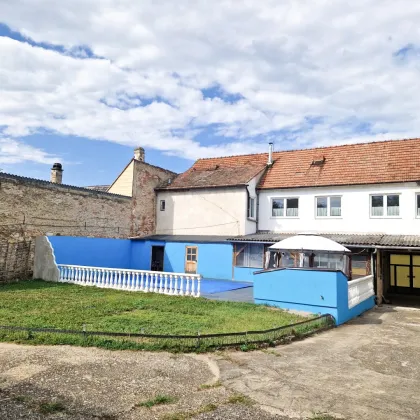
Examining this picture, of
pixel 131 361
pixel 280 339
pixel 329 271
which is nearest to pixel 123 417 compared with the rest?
pixel 131 361

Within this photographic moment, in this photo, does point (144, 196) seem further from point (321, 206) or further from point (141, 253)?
point (321, 206)

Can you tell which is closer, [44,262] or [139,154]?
[44,262]

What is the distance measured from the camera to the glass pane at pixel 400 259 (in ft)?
73.7

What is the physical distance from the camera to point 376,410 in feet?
16.5

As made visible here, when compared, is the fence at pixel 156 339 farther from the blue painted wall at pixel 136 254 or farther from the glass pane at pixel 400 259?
the glass pane at pixel 400 259

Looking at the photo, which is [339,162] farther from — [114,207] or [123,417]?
[123,417]

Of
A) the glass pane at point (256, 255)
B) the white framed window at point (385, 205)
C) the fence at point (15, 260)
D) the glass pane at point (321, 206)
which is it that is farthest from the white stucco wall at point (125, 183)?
the white framed window at point (385, 205)

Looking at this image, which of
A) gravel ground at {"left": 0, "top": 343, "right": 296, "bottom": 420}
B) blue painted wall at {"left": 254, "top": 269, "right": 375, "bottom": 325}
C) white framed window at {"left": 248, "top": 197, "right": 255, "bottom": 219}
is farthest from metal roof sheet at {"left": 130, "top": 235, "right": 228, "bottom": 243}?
gravel ground at {"left": 0, "top": 343, "right": 296, "bottom": 420}

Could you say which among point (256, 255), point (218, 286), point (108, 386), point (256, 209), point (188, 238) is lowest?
point (218, 286)

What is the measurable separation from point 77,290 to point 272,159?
1657 cm

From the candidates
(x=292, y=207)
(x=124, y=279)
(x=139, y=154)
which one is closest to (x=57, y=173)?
(x=139, y=154)

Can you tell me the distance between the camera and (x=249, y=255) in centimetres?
2134

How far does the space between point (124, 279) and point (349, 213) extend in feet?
43.3

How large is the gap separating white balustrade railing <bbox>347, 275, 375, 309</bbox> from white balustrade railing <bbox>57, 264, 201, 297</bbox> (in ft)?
19.0
